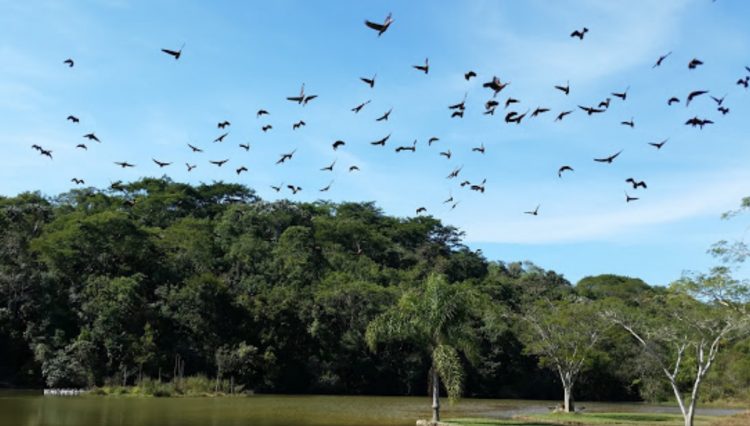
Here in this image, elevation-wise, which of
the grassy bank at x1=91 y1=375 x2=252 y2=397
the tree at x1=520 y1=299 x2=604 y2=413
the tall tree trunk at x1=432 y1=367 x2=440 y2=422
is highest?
the tree at x1=520 y1=299 x2=604 y2=413

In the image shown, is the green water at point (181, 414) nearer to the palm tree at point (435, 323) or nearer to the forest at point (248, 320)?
the palm tree at point (435, 323)

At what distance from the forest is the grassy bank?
4.98 feet

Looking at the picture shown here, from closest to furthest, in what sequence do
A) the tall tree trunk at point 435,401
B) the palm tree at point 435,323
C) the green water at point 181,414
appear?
the green water at point 181,414
the tall tree trunk at point 435,401
the palm tree at point 435,323

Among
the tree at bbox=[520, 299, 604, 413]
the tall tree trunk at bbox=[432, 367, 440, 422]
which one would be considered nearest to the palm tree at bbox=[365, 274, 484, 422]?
the tall tree trunk at bbox=[432, 367, 440, 422]

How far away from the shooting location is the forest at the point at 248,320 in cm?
5962

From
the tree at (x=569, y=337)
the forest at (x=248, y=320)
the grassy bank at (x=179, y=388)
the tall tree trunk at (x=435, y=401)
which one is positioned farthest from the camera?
the forest at (x=248, y=320)

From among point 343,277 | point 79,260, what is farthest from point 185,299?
point 343,277

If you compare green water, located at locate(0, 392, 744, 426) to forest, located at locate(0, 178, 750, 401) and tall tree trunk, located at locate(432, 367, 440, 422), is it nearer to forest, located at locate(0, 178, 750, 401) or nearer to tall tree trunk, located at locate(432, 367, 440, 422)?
tall tree trunk, located at locate(432, 367, 440, 422)

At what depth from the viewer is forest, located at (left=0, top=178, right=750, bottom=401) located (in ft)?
196

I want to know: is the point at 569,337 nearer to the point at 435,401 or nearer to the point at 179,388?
the point at 435,401

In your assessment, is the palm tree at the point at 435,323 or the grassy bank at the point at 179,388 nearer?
the palm tree at the point at 435,323

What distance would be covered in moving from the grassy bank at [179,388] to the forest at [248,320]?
1518 mm

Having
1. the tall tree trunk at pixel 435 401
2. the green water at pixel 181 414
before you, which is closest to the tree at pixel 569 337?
the green water at pixel 181 414

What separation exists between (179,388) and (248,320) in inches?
571
